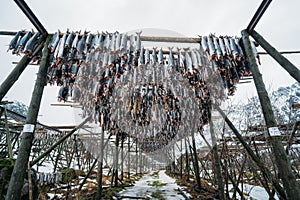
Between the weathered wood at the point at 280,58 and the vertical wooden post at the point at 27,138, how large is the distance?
144 inches

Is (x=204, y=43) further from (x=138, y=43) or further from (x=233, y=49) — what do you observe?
(x=138, y=43)

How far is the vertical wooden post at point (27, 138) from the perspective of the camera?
8.00 feet

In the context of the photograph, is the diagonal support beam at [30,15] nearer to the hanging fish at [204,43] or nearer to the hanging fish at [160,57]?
the hanging fish at [160,57]

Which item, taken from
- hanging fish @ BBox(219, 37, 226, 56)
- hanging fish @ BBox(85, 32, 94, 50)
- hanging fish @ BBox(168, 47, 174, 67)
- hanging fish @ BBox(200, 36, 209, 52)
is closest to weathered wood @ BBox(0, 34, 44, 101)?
Result: hanging fish @ BBox(85, 32, 94, 50)

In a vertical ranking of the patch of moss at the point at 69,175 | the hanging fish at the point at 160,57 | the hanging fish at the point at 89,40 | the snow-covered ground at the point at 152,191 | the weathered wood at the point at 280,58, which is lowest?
the snow-covered ground at the point at 152,191

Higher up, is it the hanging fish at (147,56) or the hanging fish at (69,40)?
the hanging fish at (69,40)

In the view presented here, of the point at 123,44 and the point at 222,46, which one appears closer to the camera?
the point at 123,44

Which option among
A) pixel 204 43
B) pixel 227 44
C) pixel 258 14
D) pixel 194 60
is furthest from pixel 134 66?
pixel 258 14

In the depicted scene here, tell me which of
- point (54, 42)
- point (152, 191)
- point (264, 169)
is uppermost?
point (54, 42)

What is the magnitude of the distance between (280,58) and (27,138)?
406cm

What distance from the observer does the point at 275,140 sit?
2.61 m

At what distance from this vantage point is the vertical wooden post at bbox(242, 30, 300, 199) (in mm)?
2365

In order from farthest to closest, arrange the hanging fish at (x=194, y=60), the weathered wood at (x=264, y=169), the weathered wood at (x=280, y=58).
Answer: the hanging fish at (x=194, y=60), the weathered wood at (x=264, y=169), the weathered wood at (x=280, y=58)

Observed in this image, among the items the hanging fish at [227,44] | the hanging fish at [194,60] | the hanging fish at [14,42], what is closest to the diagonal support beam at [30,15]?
the hanging fish at [14,42]
